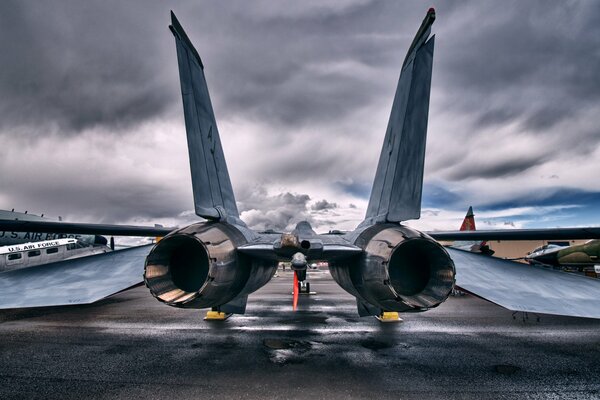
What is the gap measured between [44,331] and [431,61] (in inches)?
418

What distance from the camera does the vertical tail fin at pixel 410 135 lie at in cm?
414

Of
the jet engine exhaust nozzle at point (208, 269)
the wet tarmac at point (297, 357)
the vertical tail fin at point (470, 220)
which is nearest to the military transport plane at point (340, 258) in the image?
the jet engine exhaust nozzle at point (208, 269)

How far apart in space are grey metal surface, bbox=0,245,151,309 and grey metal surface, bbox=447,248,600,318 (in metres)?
5.87

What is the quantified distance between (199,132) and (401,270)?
11.7ft

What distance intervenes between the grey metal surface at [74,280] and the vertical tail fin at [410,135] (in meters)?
4.57

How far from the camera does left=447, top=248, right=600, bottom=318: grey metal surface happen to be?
4680mm

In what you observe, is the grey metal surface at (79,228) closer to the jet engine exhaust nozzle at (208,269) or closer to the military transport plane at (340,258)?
the military transport plane at (340,258)

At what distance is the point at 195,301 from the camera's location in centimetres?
342

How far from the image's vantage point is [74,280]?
5.37m

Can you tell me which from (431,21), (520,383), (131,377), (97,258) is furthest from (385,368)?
(97,258)

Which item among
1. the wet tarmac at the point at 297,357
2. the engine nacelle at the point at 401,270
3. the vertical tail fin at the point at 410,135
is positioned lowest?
the wet tarmac at the point at 297,357

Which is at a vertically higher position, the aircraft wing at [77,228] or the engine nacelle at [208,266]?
the aircraft wing at [77,228]

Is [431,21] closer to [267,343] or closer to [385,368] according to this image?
[385,368]

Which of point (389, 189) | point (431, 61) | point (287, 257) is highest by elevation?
point (431, 61)
